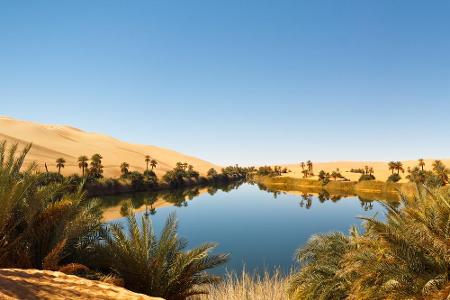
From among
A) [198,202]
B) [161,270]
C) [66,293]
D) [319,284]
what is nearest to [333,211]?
[198,202]

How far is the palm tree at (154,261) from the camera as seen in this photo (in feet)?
29.2

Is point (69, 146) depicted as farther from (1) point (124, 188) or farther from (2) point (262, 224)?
(2) point (262, 224)

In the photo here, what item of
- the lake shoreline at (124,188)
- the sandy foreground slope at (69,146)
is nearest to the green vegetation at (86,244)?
the lake shoreline at (124,188)

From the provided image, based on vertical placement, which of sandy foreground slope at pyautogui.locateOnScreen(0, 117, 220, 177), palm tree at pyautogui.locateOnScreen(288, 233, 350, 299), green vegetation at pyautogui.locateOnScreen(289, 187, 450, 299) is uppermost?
sandy foreground slope at pyautogui.locateOnScreen(0, 117, 220, 177)

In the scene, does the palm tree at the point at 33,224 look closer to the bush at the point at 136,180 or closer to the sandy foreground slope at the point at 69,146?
the bush at the point at 136,180

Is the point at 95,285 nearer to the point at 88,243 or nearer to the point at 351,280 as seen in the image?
the point at 88,243

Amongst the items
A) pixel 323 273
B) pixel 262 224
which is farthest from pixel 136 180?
pixel 323 273

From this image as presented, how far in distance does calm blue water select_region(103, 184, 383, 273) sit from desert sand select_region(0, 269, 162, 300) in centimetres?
1580

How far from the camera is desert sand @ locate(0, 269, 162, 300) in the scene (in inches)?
213

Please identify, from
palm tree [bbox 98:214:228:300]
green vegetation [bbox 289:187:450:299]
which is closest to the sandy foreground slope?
palm tree [bbox 98:214:228:300]

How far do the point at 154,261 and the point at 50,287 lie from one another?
11.4 feet

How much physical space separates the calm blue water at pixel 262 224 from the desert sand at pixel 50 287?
15804 millimetres

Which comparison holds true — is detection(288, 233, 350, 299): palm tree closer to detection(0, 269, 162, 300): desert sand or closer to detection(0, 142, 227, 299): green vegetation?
detection(0, 142, 227, 299): green vegetation

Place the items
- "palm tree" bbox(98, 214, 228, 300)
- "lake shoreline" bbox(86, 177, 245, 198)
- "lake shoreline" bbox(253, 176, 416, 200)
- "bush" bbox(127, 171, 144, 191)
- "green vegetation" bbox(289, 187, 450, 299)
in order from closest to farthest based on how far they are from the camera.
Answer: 1. "green vegetation" bbox(289, 187, 450, 299)
2. "palm tree" bbox(98, 214, 228, 300)
3. "lake shoreline" bbox(86, 177, 245, 198)
4. "lake shoreline" bbox(253, 176, 416, 200)
5. "bush" bbox(127, 171, 144, 191)
